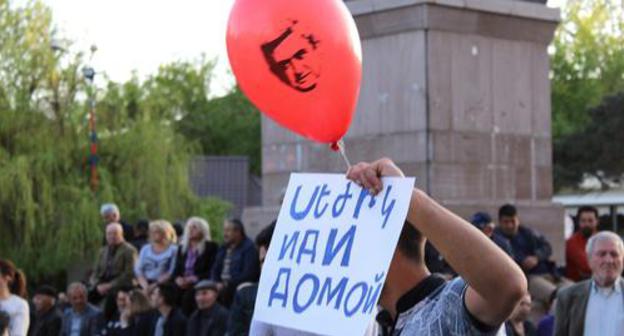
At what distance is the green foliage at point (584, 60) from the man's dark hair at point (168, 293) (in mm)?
39678

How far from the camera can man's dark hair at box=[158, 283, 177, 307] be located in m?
13.8

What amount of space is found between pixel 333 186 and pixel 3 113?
26.5 metres

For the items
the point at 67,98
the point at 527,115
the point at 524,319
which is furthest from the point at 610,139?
the point at 524,319

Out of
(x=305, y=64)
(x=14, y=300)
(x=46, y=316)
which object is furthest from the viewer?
(x=46, y=316)

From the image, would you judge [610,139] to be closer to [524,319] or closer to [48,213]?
[48,213]

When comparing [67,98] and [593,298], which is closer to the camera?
[593,298]

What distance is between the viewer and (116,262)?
Answer: 15.7m

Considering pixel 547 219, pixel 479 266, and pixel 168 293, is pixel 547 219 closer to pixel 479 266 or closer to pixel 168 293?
pixel 168 293

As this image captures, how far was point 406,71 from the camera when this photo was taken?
13.4 metres

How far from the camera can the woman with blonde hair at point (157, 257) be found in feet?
47.9

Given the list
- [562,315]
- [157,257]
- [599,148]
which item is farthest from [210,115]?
[562,315]

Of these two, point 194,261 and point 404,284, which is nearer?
point 404,284

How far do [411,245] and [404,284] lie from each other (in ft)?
0.42

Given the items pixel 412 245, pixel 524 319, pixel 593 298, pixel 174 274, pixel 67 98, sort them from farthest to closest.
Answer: pixel 67 98 < pixel 174 274 < pixel 524 319 < pixel 593 298 < pixel 412 245
